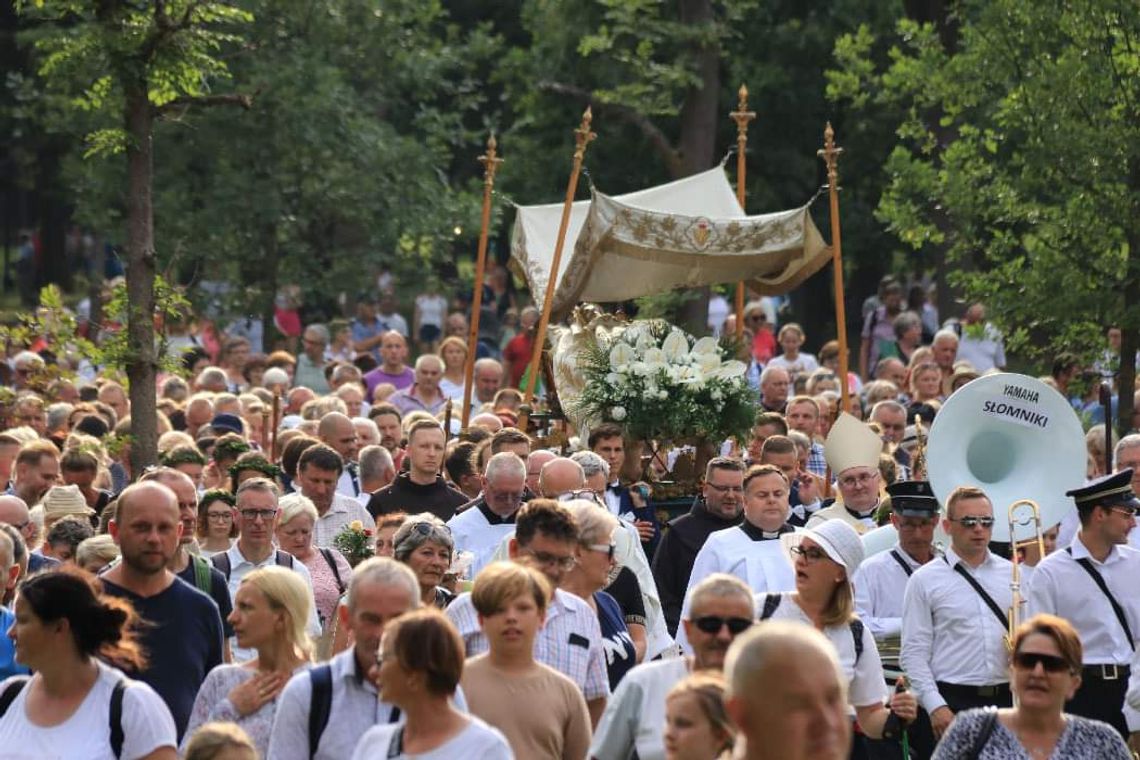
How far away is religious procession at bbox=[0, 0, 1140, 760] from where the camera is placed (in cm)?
756

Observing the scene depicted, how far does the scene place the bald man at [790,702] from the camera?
201 inches

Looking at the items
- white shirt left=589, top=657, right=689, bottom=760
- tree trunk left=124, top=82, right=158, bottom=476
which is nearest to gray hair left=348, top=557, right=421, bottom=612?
white shirt left=589, top=657, right=689, bottom=760

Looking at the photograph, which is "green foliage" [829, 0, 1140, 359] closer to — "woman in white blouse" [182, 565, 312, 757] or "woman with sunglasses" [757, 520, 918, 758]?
"woman with sunglasses" [757, 520, 918, 758]

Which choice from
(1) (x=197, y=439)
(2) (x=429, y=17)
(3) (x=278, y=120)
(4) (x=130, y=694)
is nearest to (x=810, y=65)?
(2) (x=429, y=17)

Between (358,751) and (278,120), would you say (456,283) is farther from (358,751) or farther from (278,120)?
(358,751)

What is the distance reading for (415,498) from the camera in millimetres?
13625

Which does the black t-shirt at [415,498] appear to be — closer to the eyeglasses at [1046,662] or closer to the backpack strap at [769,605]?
the backpack strap at [769,605]

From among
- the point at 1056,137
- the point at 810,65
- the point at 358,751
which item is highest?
the point at 810,65

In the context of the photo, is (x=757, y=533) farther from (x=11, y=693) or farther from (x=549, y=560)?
(x=11, y=693)

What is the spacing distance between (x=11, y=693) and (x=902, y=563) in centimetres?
543

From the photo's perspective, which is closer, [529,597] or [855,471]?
[529,597]

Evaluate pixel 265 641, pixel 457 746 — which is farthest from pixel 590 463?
pixel 457 746

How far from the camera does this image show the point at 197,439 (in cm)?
1698

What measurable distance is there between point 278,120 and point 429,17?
2.81m
